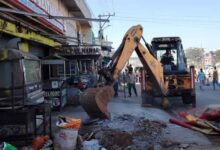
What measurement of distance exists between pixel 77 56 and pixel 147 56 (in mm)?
12067

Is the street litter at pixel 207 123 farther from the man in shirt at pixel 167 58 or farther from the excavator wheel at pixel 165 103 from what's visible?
the man in shirt at pixel 167 58

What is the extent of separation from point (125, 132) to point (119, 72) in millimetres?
3671

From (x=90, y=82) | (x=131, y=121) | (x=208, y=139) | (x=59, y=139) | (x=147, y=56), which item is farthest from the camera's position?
(x=90, y=82)

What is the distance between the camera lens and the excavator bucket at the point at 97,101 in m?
11.6

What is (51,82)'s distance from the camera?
16.9 metres

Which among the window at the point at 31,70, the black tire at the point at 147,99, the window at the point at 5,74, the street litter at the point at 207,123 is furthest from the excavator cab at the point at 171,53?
the window at the point at 5,74

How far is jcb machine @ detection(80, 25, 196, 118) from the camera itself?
1185 centimetres

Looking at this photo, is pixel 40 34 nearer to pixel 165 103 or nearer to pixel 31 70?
pixel 165 103

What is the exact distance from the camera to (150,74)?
16391 mm

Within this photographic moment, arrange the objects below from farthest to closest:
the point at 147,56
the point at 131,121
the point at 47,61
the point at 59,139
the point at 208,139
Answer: the point at 47,61 → the point at 147,56 → the point at 131,121 → the point at 208,139 → the point at 59,139

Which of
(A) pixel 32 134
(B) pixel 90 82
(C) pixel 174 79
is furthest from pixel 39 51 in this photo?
(A) pixel 32 134

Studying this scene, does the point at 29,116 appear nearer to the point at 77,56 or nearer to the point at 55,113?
the point at 55,113

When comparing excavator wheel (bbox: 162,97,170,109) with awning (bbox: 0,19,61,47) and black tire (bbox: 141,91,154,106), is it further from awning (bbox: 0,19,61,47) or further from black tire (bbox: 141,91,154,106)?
awning (bbox: 0,19,61,47)

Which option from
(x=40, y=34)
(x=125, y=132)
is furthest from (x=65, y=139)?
(x=40, y=34)
